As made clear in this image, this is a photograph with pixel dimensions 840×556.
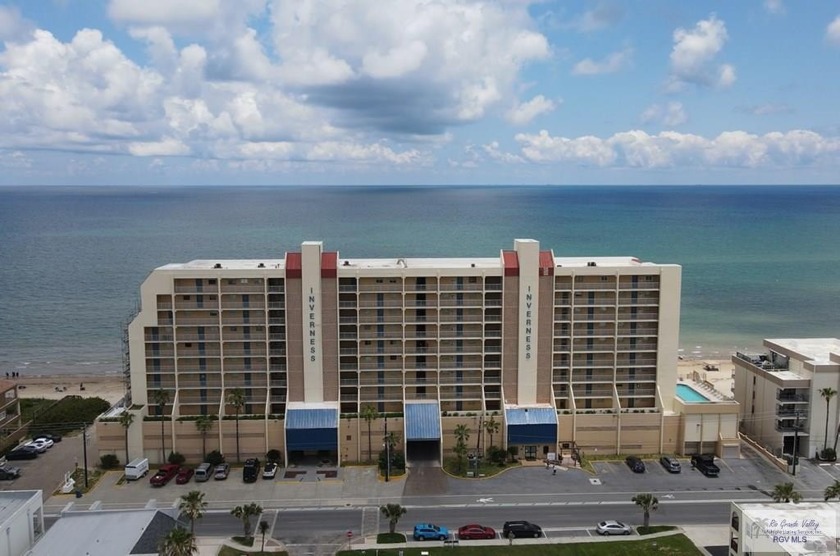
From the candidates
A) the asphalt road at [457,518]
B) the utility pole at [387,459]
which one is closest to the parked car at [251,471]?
the asphalt road at [457,518]

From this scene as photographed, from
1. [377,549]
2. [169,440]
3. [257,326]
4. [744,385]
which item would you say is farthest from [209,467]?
[744,385]

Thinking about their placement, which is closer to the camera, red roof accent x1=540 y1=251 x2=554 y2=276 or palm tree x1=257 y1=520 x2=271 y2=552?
palm tree x1=257 y1=520 x2=271 y2=552

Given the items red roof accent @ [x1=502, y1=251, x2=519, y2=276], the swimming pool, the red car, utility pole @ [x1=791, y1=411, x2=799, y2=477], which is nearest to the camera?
the red car

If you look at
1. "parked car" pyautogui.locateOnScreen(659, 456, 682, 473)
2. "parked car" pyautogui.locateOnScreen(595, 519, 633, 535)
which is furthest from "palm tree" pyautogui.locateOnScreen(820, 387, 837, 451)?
"parked car" pyautogui.locateOnScreen(595, 519, 633, 535)

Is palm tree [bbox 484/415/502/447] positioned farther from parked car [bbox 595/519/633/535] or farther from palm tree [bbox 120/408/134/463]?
palm tree [bbox 120/408/134/463]

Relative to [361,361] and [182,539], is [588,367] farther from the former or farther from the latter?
[182,539]

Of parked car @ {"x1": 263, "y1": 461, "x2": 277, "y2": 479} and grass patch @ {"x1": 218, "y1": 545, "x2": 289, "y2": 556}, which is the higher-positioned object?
parked car @ {"x1": 263, "y1": 461, "x2": 277, "y2": 479}

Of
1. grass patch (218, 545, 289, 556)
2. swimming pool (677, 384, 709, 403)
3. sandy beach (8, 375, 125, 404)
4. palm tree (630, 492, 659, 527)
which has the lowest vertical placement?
sandy beach (8, 375, 125, 404)
